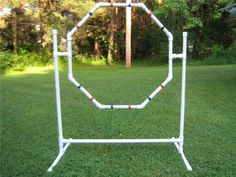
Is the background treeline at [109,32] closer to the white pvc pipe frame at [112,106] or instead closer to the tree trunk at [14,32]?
the tree trunk at [14,32]

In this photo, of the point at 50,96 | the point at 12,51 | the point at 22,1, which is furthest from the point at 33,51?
the point at 50,96

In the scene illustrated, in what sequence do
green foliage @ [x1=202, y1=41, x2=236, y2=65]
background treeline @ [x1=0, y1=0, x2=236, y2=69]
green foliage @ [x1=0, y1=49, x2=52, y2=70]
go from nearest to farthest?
green foliage @ [x1=0, y1=49, x2=52, y2=70] < green foliage @ [x1=202, y1=41, x2=236, y2=65] < background treeline @ [x1=0, y1=0, x2=236, y2=69]

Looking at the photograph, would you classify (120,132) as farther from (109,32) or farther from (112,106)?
(109,32)

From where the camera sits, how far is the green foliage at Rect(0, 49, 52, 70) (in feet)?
45.7

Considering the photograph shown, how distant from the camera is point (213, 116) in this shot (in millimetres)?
4609

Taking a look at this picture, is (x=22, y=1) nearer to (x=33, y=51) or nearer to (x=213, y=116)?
(x=33, y=51)

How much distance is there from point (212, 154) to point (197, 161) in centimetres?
22

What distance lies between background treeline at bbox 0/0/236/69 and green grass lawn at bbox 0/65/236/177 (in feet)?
27.6

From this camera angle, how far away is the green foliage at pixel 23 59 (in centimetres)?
1393

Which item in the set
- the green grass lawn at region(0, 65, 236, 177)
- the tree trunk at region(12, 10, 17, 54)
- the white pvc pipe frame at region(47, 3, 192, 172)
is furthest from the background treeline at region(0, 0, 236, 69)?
the white pvc pipe frame at region(47, 3, 192, 172)

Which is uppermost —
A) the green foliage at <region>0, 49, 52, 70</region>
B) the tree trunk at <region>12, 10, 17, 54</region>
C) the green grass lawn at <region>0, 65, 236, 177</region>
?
the tree trunk at <region>12, 10, 17, 54</region>

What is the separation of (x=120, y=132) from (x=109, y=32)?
1363 centimetres

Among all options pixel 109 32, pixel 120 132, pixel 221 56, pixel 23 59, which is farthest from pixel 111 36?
pixel 120 132

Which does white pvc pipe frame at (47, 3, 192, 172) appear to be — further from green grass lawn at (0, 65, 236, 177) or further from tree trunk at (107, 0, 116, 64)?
tree trunk at (107, 0, 116, 64)
